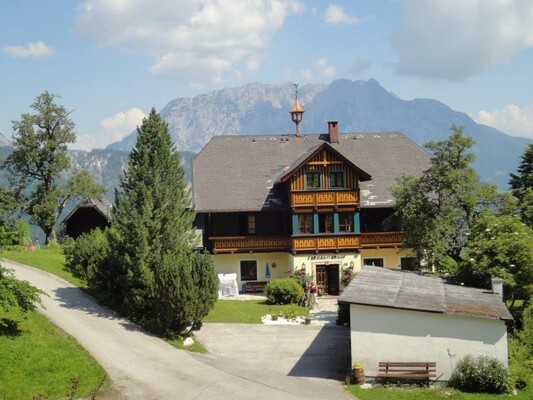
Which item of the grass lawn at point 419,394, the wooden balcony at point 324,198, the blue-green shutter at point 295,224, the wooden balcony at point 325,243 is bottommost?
the grass lawn at point 419,394

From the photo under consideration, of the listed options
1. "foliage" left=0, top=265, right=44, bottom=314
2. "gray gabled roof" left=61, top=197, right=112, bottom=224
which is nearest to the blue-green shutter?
"gray gabled roof" left=61, top=197, right=112, bottom=224

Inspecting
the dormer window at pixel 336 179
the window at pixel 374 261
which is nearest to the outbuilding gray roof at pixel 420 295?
the dormer window at pixel 336 179

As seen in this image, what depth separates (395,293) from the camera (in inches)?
916

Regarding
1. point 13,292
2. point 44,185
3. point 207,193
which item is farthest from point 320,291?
point 44,185

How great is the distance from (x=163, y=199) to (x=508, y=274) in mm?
15909

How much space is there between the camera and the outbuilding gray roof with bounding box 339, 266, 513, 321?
21250mm

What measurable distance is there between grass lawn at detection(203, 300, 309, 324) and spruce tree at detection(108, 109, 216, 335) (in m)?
4.27

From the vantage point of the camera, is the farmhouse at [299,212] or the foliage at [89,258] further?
the farmhouse at [299,212]

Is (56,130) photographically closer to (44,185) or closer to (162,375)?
(44,185)

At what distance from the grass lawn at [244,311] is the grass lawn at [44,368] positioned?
9.29 m

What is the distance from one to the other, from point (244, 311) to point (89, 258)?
9139mm

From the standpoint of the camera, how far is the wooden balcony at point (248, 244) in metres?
38.2

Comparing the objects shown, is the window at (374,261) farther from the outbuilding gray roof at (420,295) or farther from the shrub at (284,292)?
the outbuilding gray roof at (420,295)

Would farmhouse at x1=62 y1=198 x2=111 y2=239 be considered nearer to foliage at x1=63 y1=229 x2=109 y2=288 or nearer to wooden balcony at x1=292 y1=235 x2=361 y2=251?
foliage at x1=63 y1=229 x2=109 y2=288
